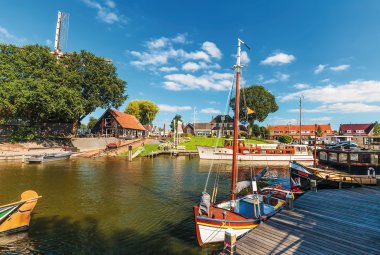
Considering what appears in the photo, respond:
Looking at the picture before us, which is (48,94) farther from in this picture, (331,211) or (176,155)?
(331,211)

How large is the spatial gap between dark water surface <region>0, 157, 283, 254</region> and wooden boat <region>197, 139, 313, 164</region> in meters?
19.3

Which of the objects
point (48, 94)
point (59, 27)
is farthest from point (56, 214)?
point (59, 27)

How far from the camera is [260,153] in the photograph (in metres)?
47.5

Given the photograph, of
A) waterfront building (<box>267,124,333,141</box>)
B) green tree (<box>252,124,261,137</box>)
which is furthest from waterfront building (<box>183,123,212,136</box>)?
waterfront building (<box>267,124,333,141</box>)

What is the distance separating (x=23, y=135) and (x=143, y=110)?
66323 millimetres

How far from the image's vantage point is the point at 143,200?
19422 mm

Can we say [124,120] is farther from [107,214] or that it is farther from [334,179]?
[334,179]

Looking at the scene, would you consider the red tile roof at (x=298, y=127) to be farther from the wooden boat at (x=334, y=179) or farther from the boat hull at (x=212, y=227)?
the boat hull at (x=212, y=227)

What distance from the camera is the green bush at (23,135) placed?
48250 millimetres

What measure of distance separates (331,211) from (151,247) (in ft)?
34.0

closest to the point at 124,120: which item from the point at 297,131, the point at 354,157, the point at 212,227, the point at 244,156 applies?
the point at 244,156

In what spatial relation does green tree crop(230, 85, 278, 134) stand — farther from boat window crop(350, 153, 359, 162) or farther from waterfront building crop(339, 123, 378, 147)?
boat window crop(350, 153, 359, 162)

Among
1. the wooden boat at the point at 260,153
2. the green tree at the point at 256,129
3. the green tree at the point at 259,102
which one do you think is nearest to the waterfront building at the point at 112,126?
the wooden boat at the point at 260,153

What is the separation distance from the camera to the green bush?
1900 inches
